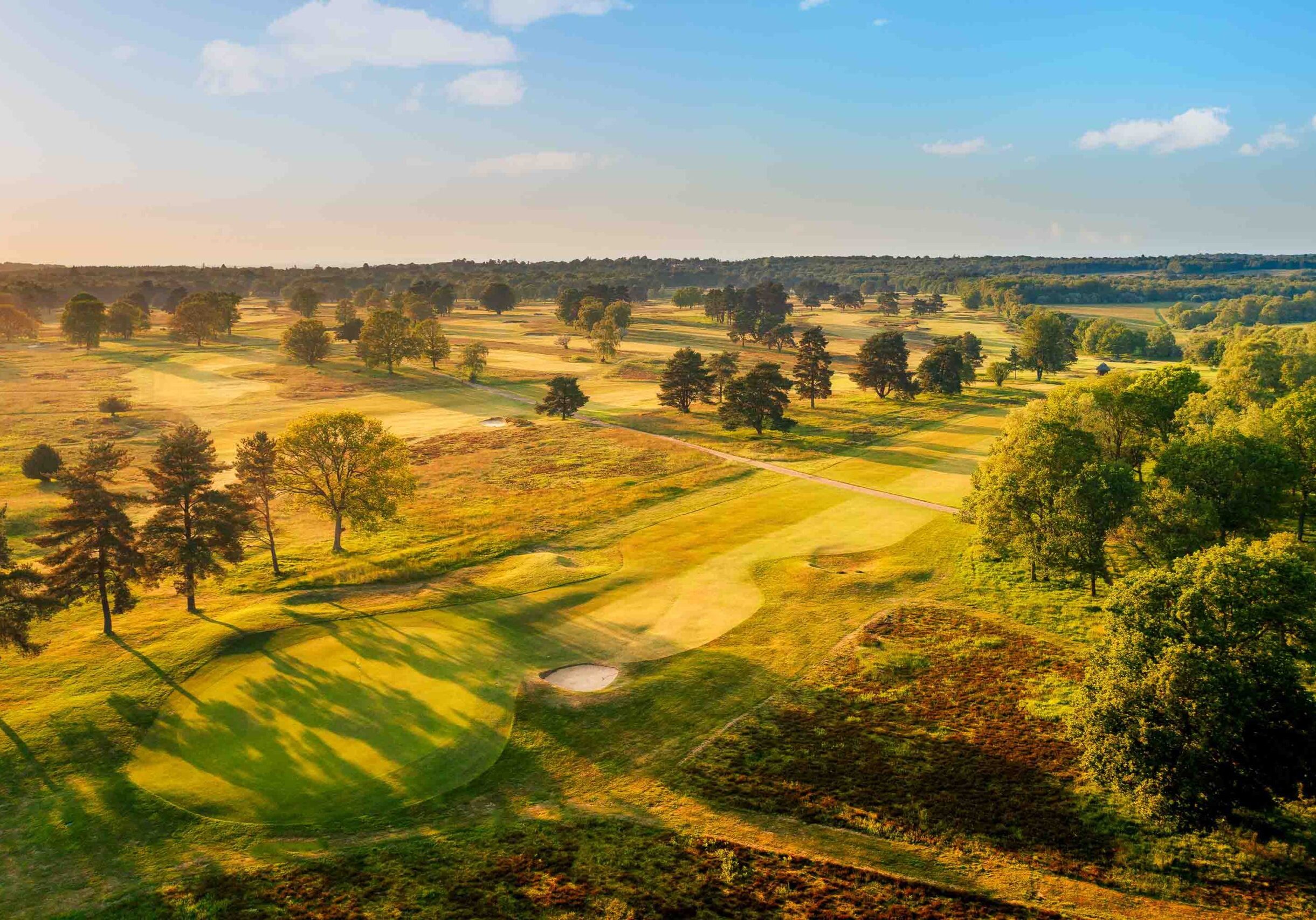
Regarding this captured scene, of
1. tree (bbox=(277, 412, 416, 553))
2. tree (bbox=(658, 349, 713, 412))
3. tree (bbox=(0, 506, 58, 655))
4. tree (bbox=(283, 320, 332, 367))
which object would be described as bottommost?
tree (bbox=(0, 506, 58, 655))

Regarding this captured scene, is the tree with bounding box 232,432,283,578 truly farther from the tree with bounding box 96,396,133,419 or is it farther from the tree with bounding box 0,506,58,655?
the tree with bounding box 96,396,133,419

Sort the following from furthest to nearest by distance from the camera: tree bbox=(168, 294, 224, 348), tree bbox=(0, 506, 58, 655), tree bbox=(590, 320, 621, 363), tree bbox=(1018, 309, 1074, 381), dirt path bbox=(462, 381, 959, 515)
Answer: tree bbox=(168, 294, 224, 348) < tree bbox=(590, 320, 621, 363) < tree bbox=(1018, 309, 1074, 381) < dirt path bbox=(462, 381, 959, 515) < tree bbox=(0, 506, 58, 655)

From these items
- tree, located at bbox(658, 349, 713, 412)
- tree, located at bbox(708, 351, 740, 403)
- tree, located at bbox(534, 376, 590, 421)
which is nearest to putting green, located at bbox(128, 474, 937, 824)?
tree, located at bbox(534, 376, 590, 421)

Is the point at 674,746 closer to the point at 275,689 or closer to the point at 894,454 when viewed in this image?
the point at 275,689

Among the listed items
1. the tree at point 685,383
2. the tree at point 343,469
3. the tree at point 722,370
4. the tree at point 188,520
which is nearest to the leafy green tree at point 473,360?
the tree at point 685,383

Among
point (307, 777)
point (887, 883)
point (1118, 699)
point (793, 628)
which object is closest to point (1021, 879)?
point (887, 883)

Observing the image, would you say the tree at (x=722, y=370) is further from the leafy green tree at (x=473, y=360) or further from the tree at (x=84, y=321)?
the tree at (x=84, y=321)
